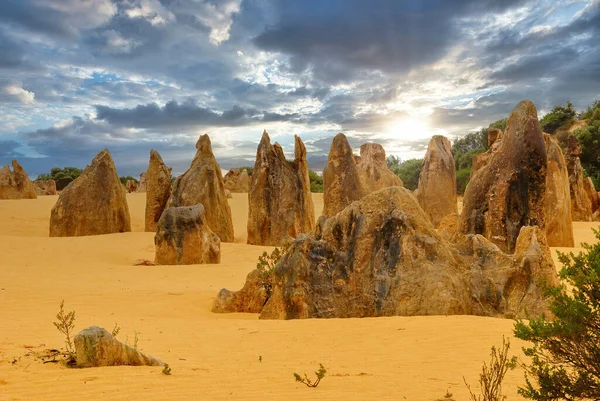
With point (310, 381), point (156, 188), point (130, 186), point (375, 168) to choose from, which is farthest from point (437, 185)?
point (130, 186)

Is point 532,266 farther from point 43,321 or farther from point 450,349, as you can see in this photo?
point 43,321

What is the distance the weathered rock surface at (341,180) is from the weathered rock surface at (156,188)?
18.9 feet

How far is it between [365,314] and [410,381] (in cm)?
237

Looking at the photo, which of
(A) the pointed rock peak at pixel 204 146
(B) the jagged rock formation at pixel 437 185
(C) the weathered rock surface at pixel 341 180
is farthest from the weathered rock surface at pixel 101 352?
(B) the jagged rock formation at pixel 437 185

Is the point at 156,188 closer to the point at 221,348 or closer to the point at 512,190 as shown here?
the point at 512,190

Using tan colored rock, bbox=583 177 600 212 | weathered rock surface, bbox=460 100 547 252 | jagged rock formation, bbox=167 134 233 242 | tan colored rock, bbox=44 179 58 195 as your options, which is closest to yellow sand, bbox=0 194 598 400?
weathered rock surface, bbox=460 100 547 252

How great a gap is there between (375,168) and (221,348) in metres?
21.7

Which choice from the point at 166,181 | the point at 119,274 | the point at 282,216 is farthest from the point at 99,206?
the point at 119,274

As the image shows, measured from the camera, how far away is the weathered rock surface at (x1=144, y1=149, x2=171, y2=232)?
19.9 meters

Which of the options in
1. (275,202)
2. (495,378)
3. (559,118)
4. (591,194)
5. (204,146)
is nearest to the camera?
(495,378)

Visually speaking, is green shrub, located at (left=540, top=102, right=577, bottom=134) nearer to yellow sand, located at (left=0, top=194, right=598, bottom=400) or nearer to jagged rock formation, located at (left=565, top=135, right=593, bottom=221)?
jagged rock formation, located at (left=565, top=135, right=593, bottom=221)

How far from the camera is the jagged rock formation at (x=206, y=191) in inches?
720

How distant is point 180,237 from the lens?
A: 1285 centimetres

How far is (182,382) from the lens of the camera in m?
3.91
